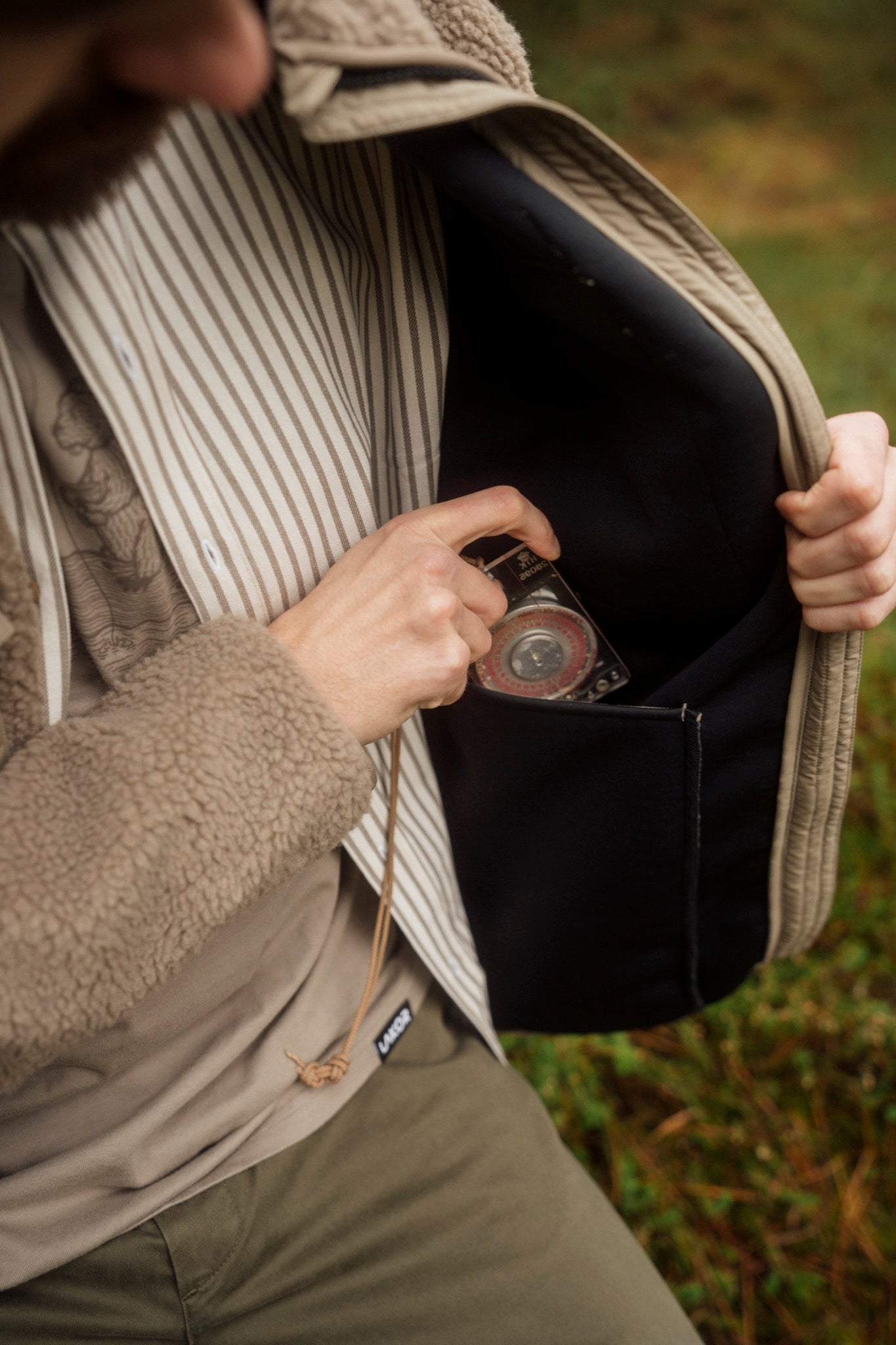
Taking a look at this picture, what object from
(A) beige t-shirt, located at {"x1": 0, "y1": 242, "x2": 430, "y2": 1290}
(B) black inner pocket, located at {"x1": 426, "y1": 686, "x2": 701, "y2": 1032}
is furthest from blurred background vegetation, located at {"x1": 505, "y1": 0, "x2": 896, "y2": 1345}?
(A) beige t-shirt, located at {"x1": 0, "y1": 242, "x2": 430, "y2": 1290}

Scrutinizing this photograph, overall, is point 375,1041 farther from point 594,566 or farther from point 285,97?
point 285,97

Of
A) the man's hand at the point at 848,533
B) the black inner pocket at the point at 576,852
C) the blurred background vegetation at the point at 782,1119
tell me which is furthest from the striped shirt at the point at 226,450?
the blurred background vegetation at the point at 782,1119

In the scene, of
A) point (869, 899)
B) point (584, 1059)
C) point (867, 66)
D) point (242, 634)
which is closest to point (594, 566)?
Answer: point (242, 634)

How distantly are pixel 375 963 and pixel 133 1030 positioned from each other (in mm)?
221

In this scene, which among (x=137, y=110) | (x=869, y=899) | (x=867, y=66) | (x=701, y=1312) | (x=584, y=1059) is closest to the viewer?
(x=137, y=110)

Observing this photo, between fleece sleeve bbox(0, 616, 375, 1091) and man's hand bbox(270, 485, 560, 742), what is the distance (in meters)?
0.04

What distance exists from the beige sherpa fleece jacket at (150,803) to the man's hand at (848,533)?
344mm

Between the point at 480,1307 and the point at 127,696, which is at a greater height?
the point at 127,696

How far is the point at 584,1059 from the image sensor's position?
4.74 feet

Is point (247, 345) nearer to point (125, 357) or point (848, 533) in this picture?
point (125, 357)

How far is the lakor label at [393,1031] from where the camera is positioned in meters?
0.89

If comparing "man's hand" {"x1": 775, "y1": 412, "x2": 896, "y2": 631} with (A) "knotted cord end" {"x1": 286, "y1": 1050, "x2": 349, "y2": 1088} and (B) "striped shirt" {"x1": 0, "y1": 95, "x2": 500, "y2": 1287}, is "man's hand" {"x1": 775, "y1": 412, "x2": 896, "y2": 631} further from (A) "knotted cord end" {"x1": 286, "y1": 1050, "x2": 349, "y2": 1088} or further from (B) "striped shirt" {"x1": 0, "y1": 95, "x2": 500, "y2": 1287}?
(A) "knotted cord end" {"x1": 286, "y1": 1050, "x2": 349, "y2": 1088}

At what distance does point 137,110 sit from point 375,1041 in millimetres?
744

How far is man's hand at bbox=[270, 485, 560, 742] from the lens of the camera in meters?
0.71
